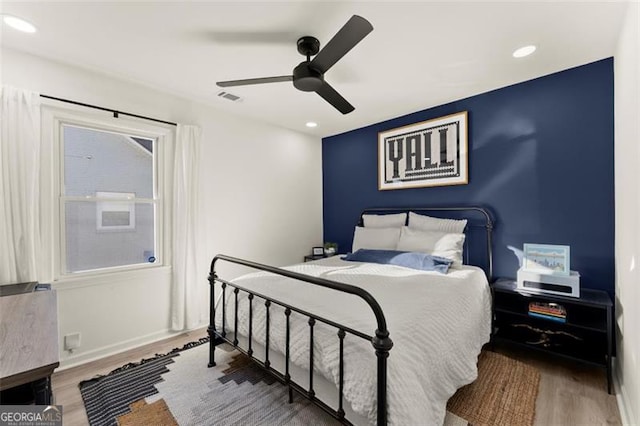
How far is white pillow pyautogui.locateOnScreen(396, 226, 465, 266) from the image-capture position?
270cm

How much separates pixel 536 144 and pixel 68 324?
13.9 ft

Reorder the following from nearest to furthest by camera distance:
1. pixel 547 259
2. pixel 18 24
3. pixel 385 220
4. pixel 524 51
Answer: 1. pixel 18 24
2. pixel 524 51
3. pixel 547 259
4. pixel 385 220

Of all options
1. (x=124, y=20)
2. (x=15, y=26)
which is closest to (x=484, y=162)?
(x=124, y=20)

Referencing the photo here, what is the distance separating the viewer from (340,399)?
4.40 feet

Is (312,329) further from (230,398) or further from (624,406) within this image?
(624,406)

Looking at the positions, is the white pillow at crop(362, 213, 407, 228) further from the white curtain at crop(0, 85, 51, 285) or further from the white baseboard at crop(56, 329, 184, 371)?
the white curtain at crop(0, 85, 51, 285)

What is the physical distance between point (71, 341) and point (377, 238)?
2943 mm

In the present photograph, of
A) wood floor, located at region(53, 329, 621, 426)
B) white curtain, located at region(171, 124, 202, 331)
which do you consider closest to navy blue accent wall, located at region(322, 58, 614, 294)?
wood floor, located at region(53, 329, 621, 426)

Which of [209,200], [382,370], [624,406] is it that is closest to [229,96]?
[209,200]

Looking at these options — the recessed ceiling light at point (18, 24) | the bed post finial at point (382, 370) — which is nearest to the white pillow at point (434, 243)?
the bed post finial at point (382, 370)

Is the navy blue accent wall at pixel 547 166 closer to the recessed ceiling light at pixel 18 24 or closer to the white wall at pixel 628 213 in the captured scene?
the white wall at pixel 628 213

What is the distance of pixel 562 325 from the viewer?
7.23ft

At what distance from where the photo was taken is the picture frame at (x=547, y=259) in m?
2.21

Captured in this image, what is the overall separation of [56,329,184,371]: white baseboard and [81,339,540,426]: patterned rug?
1.24 ft
